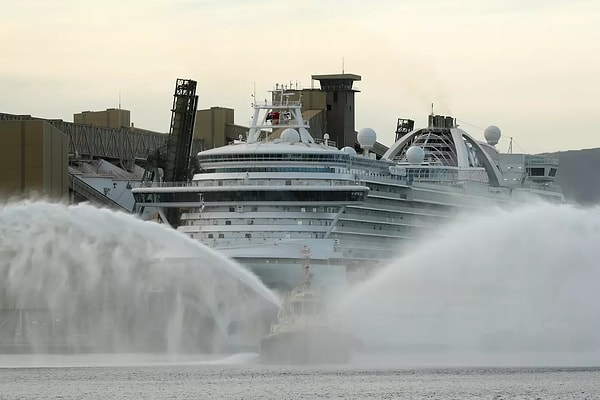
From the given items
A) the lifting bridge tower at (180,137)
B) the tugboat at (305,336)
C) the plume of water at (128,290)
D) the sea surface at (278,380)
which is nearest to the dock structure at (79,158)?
the lifting bridge tower at (180,137)

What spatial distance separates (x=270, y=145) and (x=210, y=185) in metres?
5.58

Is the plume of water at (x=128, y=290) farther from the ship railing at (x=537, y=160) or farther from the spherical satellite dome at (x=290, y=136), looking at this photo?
the ship railing at (x=537, y=160)

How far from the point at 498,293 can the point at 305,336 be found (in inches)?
438

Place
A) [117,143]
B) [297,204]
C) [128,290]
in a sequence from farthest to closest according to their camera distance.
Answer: [117,143]
[297,204]
[128,290]

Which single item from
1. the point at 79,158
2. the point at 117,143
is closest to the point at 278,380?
the point at 79,158

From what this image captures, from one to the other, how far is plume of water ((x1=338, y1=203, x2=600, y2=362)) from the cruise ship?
7.55 m

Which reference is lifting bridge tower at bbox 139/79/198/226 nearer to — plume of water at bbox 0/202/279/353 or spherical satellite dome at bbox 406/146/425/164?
spherical satellite dome at bbox 406/146/425/164

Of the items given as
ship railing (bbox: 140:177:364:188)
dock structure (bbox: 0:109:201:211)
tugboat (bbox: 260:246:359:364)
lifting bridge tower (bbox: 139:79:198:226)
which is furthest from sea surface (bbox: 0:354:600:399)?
lifting bridge tower (bbox: 139:79:198:226)

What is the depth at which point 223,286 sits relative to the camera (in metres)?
86.4

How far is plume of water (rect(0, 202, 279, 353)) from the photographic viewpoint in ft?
264

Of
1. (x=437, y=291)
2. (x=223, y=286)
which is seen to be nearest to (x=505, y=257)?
(x=437, y=291)

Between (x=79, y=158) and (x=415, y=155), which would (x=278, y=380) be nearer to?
(x=415, y=155)

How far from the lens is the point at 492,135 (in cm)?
13862

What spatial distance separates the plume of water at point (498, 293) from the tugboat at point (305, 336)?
2662mm
